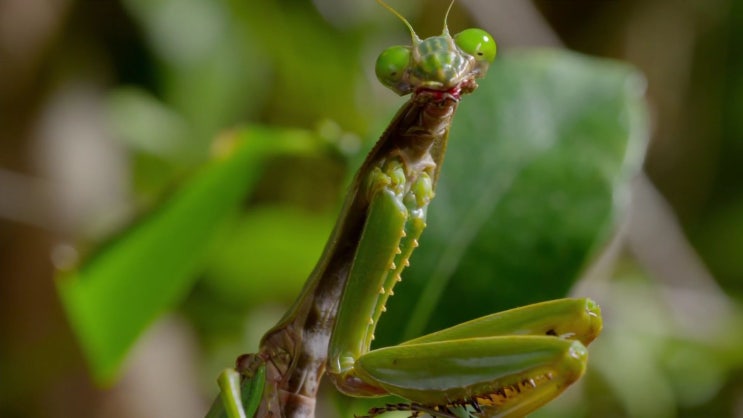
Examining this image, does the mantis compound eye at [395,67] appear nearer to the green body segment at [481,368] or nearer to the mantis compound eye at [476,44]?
the mantis compound eye at [476,44]

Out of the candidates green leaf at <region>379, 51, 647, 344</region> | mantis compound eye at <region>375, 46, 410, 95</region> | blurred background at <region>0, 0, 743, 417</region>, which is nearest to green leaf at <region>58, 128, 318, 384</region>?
green leaf at <region>379, 51, 647, 344</region>

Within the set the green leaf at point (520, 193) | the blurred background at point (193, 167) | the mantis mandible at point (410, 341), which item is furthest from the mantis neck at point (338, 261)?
the blurred background at point (193, 167)

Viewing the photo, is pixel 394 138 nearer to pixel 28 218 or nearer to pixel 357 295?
pixel 357 295

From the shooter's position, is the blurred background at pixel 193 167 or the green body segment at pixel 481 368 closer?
the green body segment at pixel 481 368

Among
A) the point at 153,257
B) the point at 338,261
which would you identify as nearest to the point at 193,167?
the point at 153,257

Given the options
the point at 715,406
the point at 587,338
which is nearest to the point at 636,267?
the point at 715,406

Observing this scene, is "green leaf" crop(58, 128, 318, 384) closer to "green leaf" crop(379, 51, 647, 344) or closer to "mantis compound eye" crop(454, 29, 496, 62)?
"green leaf" crop(379, 51, 647, 344)

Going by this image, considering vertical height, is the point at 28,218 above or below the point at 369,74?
below
